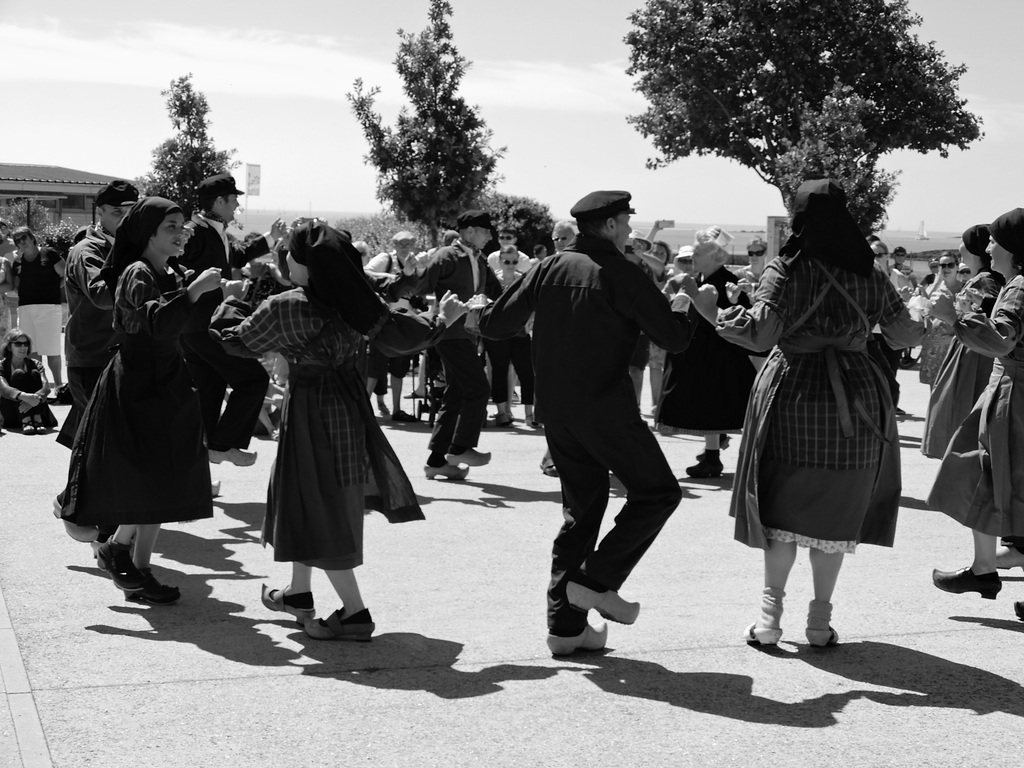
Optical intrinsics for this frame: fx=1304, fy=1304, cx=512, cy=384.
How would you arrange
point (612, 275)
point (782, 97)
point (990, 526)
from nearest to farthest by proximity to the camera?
point (612, 275)
point (990, 526)
point (782, 97)

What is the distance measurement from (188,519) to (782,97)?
3551cm

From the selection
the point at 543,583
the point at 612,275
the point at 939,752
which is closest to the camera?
the point at 939,752

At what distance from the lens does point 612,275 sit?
198 inches

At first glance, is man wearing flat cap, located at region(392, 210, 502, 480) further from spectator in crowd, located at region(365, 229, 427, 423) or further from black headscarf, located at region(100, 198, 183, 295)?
black headscarf, located at region(100, 198, 183, 295)

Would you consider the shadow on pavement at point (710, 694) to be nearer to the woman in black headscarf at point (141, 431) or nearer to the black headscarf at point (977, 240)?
the woman in black headscarf at point (141, 431)

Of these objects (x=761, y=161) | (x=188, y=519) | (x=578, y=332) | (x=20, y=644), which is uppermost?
(x=761, y=161)

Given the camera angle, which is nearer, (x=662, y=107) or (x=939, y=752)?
(x=939, y=752)

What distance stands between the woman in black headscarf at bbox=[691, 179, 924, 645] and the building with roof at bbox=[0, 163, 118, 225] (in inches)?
1510

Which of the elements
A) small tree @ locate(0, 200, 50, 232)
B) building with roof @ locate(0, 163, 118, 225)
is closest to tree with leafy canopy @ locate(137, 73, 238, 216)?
small tree @ locate(0, 200, 50, 232)

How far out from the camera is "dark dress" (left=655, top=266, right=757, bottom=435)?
9.41 m

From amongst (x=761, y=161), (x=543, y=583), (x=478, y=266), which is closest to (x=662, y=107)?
(x=761, y=161)

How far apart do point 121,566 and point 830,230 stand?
3482 mm

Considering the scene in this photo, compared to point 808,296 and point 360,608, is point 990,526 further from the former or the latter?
point 360,608

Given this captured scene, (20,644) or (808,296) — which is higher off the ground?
(808,296)
